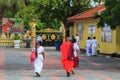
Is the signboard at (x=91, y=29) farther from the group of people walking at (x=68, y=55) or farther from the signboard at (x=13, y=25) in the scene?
the group of people walking at (x=68, y=55)

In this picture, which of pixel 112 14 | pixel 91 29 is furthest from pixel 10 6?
pixel 112 14

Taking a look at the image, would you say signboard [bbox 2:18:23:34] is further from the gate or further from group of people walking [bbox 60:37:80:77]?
group of people walking [bbox 60:37:80:77]

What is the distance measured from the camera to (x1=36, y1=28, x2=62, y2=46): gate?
59938 millimetres

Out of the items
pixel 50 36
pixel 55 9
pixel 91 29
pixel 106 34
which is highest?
pixel 55 9

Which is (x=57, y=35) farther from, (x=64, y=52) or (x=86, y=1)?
(x=64, y=52)

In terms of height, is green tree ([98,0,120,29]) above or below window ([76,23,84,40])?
above

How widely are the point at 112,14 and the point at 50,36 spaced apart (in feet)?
123

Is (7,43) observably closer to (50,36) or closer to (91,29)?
(50,36)

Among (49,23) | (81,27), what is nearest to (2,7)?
(49,23)

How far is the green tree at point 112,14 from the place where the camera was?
2264 centimetres

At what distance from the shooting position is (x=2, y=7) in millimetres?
69438

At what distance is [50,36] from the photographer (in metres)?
60.4

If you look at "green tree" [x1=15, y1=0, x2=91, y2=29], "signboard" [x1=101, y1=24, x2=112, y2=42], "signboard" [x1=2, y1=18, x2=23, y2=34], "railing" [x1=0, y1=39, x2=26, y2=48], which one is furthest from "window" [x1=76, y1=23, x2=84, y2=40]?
"signboard" [x1=2, y1=18, x2=23, y2=34]

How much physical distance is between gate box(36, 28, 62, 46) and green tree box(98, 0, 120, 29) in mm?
35572
